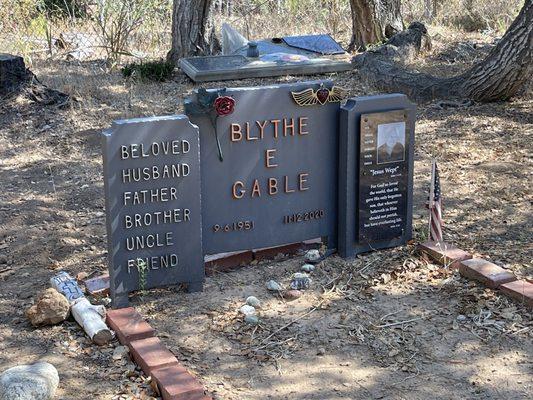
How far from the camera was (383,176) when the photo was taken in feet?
20.7

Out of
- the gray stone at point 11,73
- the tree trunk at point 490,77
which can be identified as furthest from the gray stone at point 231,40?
the gray stone at point 11,73

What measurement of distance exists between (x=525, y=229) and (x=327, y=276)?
1.74 m

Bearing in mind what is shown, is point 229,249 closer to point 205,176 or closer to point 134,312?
point 205,176

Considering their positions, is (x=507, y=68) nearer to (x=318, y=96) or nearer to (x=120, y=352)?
(x=318, y=96)

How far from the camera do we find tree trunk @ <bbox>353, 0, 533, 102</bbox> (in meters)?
9.93

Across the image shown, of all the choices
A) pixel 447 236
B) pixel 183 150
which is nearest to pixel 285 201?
pixel 183 150

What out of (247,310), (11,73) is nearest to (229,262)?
(247,310)

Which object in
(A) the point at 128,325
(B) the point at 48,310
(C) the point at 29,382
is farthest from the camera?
(B) the point at 48,310

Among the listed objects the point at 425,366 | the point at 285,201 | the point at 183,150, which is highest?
the point at 183,150

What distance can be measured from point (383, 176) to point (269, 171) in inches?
31.5

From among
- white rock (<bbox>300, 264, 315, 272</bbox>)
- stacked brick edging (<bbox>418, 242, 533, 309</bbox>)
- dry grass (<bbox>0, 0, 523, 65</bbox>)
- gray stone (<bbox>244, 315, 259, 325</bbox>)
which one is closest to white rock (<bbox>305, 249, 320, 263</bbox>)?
white rock (<bbox>300, 264, 315, 272</bbox>)

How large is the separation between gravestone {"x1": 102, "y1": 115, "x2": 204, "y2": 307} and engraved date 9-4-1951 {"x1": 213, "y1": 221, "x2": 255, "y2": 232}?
0.88ft

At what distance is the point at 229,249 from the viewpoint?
6098 mm

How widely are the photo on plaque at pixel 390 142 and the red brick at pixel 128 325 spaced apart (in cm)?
198
